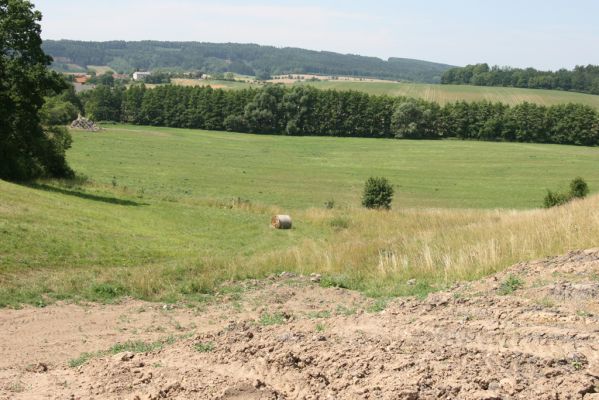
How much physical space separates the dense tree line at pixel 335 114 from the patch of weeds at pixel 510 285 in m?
108

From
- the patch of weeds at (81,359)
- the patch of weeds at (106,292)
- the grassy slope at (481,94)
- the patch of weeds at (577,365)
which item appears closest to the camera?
the patch of weeds at (577,365)

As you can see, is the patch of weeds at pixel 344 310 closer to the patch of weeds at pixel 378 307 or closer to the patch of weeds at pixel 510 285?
the patch of weeds at pixel 378 307

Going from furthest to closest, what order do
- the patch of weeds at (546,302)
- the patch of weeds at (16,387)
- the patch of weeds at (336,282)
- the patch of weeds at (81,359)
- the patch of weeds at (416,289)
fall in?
Answer: the patch of weeds at (336,282) → the patch of weeds at (416,289) → the patch of weeds at (81,359) → the patch of weeds at (546,302) → the patch of weeds at (16,387)

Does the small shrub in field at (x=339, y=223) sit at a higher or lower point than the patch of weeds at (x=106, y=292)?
lower

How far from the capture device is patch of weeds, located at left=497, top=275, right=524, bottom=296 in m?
10.8

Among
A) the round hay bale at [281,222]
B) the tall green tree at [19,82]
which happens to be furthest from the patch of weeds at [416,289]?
the tall green tree at [19,82]

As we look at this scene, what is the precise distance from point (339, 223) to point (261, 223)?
14.5 feet

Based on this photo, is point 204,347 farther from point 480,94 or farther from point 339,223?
point 480,94

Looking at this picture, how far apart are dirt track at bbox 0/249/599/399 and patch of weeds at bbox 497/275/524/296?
0.14m

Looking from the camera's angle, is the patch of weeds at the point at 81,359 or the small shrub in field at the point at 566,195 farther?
the small shrub in field at the point at 566,195

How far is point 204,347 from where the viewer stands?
30.8ft

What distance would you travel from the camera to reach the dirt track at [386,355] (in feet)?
23.6

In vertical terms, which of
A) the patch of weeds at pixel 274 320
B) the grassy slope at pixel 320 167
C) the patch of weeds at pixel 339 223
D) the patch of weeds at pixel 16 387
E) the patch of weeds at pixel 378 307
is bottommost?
the grassy slope at pixel 320 167

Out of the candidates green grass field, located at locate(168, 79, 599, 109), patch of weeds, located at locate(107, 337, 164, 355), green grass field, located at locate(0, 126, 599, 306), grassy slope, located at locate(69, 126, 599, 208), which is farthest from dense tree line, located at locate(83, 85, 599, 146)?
patch of weeds, located at locate(107, 337, 164, 355)
